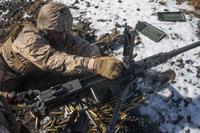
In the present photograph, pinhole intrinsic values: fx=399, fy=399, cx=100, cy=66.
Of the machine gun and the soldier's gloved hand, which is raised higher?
the soldier's gloved hand

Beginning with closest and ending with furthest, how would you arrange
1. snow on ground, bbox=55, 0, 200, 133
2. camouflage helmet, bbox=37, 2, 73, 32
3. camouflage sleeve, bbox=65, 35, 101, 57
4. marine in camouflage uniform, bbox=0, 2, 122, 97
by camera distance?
marine in camouflage uniform, bbox=0, 2, 122, 97 → camouflage helmet, bbox=37, 2, 73, 32 → camouflage sleeve, bbox=65, 35, 101, 57 → snow on ground, bbox=55, 0, 200, 133

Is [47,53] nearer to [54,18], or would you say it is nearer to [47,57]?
[47,57]

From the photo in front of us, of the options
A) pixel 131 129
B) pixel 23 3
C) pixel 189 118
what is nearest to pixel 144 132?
pixel 131 129

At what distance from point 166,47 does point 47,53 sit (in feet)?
10.9

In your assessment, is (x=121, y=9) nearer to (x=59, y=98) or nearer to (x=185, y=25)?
(x=185, y=25)

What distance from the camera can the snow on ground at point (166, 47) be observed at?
765cm

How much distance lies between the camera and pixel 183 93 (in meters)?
7.97

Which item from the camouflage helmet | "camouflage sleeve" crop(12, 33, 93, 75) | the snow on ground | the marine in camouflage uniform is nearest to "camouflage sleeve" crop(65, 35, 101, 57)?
the marine in camouflage uniform

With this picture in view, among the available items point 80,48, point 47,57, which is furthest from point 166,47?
point 47,57

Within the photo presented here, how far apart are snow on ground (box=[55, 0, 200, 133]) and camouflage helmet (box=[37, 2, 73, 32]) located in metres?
2.35

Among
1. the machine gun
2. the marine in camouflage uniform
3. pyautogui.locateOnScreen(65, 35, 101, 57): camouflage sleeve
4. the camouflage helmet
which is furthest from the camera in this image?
pyautogui.locateOnScreen(65, 35, 101, 57): camouflage sleeve

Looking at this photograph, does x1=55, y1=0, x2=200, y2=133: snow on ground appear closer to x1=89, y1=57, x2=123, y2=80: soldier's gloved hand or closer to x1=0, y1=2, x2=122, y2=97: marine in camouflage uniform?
x1=89, y1=57, x2=123, y2=80: soldier's gloved hand

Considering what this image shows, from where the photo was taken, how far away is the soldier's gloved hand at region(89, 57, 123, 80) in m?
6.23

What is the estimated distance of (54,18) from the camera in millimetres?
6652
